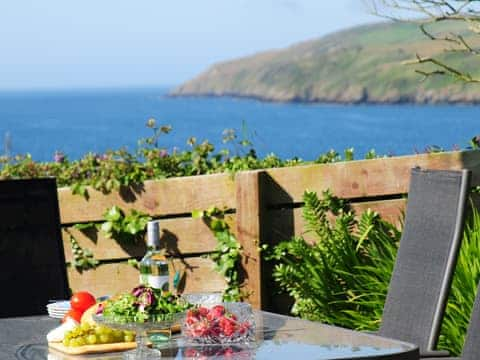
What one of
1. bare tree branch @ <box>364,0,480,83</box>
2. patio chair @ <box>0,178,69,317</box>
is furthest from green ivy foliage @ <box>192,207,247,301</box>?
patio chair @ <box>0,178,69,317</box>

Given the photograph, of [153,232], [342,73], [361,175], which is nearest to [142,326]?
[153,232]

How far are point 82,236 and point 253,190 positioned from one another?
3.77ft

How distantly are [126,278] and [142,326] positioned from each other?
3379 mm

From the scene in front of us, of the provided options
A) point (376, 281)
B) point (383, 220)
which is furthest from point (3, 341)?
point (383, 220)

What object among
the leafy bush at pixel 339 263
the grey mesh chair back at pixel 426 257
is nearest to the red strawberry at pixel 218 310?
the grey mesh chair back at pixel 426 257

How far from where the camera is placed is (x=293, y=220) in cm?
589

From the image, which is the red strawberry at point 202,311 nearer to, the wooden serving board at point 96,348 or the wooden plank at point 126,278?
the wooden serving board at point 96,348

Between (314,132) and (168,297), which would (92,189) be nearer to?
(168,297)

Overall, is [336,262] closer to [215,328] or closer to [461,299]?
[461,299]

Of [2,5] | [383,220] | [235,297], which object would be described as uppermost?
[2,5]

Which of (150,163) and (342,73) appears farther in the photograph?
(342,73)

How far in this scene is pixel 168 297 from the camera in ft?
10.3

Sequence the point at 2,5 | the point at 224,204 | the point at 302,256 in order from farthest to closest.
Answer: the point at 2,5, the point at 224,204, the point at 302,256

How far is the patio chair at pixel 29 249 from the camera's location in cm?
432
